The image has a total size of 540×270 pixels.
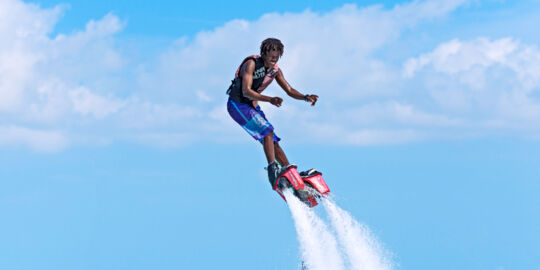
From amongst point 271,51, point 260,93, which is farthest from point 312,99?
point 271,51

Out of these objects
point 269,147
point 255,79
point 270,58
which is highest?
point 270,58

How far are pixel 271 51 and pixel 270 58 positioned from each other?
0.19 meters

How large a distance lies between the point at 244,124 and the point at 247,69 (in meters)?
1.68

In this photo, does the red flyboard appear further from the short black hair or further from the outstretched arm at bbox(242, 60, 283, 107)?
the short black hair

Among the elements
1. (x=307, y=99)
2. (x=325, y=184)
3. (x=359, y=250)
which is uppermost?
(x=307, y=99)

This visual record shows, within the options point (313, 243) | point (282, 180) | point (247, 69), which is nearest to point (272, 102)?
point (247, 69)

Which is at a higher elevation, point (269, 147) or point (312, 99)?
point (312, 99)

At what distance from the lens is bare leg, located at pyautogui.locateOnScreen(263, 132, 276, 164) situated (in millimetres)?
20203

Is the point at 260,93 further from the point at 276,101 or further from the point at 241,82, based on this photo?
the point at 276,101

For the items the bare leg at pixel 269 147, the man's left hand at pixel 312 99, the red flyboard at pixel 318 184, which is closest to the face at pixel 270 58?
the man's left hand at pixel 312 99

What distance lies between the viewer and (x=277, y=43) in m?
19.6

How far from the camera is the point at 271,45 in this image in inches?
768

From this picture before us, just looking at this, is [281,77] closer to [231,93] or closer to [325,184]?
[231,93]

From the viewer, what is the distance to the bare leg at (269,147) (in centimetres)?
2020
